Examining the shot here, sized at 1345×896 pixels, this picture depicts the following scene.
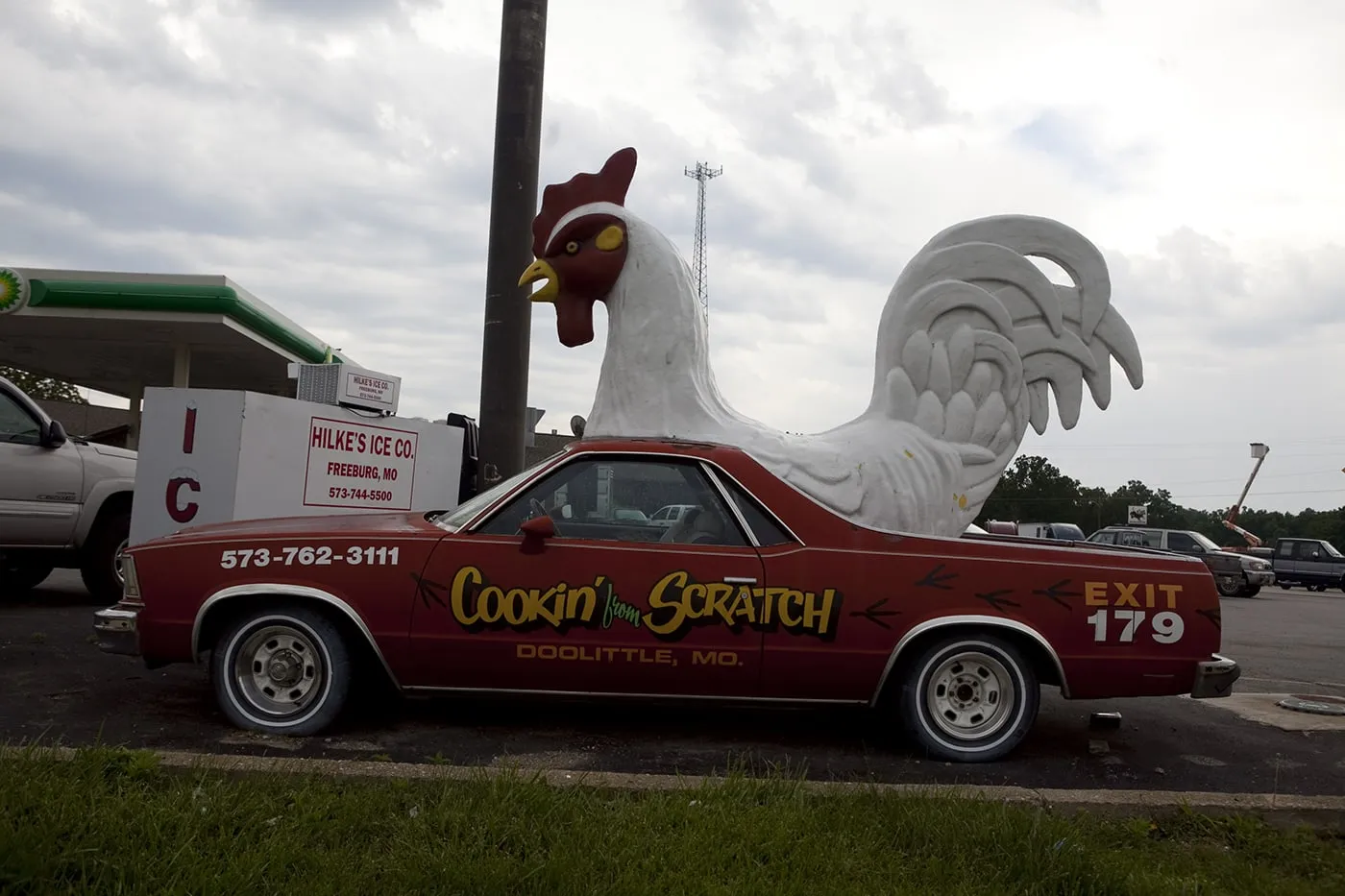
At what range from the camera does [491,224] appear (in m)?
Answer: 8.13

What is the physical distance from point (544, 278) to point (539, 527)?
2.34 m

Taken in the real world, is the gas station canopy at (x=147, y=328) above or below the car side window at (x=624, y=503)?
above

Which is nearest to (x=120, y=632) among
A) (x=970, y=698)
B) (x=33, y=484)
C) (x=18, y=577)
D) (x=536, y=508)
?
(x=536, y=508)

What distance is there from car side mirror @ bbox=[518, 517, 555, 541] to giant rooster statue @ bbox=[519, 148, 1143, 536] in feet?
5.12

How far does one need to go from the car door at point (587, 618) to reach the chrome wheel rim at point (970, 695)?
31.5 inches

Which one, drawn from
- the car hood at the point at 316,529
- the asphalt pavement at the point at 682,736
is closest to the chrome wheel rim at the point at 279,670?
the asphalt pavement at the point at 682,736

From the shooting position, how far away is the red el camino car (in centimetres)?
413

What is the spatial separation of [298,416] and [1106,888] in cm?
661

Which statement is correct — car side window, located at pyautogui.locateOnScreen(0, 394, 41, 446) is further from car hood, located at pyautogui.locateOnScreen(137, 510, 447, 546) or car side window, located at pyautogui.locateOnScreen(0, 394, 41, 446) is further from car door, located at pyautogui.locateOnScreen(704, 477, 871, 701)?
car door, located at pyautogui.locateOnScreen(704, 477, 871, 701)

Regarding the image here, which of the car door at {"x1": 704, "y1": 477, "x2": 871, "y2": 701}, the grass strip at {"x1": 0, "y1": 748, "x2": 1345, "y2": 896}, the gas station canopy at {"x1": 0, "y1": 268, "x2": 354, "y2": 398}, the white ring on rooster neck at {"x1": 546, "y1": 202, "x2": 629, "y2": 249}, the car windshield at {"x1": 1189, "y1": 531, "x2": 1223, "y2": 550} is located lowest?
the grass strip at {"x1": 0, "y1": 748, "x2": 1345, "y2": 896}

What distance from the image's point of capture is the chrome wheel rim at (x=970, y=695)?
4.25 meters

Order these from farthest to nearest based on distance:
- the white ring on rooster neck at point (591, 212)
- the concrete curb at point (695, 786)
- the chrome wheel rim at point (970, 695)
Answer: the white ring on rooster neck at point (591, 212) → the chrome wheel rim at point (970, 695) → the concrete curb at point (695, 786)

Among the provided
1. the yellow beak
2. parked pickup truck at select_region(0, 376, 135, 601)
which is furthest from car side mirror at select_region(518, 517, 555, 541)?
parked pickup truck at select_region(0, 376, 135, 601)

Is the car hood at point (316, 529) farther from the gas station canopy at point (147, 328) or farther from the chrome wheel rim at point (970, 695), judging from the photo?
the gas station canopy at point (147, 328)
